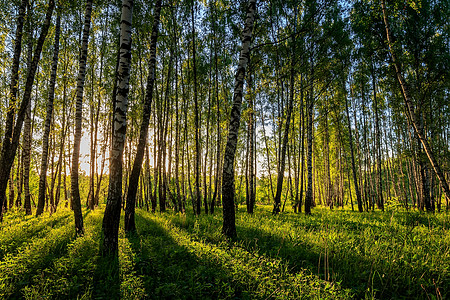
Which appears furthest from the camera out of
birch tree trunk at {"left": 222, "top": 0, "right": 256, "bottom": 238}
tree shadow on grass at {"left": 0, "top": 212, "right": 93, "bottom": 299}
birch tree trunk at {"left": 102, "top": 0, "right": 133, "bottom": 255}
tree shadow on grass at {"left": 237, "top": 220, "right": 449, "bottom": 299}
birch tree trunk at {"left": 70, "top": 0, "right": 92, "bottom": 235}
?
birch tree trunk at {"left": 70, "top": 0, "right": 92, "bottom": 235}

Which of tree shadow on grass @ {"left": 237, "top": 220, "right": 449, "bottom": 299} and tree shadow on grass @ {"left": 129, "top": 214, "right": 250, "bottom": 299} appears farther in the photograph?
tree shadow on grass @ {"left": 237, "top": 220, "right": 449, "bottom": 299}

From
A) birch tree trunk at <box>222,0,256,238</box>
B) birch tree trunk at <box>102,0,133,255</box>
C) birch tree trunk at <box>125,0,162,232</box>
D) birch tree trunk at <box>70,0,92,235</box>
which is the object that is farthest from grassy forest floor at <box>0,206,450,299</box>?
birch tree trunk at <box>125,0,162,232</box>

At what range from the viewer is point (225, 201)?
661 centimetres

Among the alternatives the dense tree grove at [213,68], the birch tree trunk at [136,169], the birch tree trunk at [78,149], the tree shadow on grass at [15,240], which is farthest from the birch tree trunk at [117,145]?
the birch tree trunk at [78,149]

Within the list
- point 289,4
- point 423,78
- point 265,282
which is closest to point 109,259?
point 265,282

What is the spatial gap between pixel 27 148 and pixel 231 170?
11.2 metres

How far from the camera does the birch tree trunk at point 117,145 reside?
4.92 meters

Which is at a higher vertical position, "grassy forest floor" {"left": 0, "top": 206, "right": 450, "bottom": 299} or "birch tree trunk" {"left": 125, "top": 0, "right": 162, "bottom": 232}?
"birch tree trunk" {"left": 125, "top": 0, "right": 162, "bottom": 232}

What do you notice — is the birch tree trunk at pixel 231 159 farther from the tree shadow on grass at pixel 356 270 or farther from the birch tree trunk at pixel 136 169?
the birch tree trunk at pixel 136 169

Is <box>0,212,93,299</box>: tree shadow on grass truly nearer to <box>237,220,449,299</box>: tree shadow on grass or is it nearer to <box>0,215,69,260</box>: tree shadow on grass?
<box>0,215,69,260</box>: tree shadow on grass

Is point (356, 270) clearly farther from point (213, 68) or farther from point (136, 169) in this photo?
point (213, 68)

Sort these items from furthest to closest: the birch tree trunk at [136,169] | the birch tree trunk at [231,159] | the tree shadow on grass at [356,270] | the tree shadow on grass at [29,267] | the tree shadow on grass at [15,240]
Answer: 1. the birch tree trunk at [136,169]
2. the birch tree trunk at [231,159]
3. the tree shadow on grass at [15,240]
4. the tree shadow on grass at [356,270]
5. the tree shadow on grass at [29,267]

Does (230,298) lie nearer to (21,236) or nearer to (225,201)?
(225,201)

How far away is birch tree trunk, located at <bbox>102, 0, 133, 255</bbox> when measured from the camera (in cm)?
492
